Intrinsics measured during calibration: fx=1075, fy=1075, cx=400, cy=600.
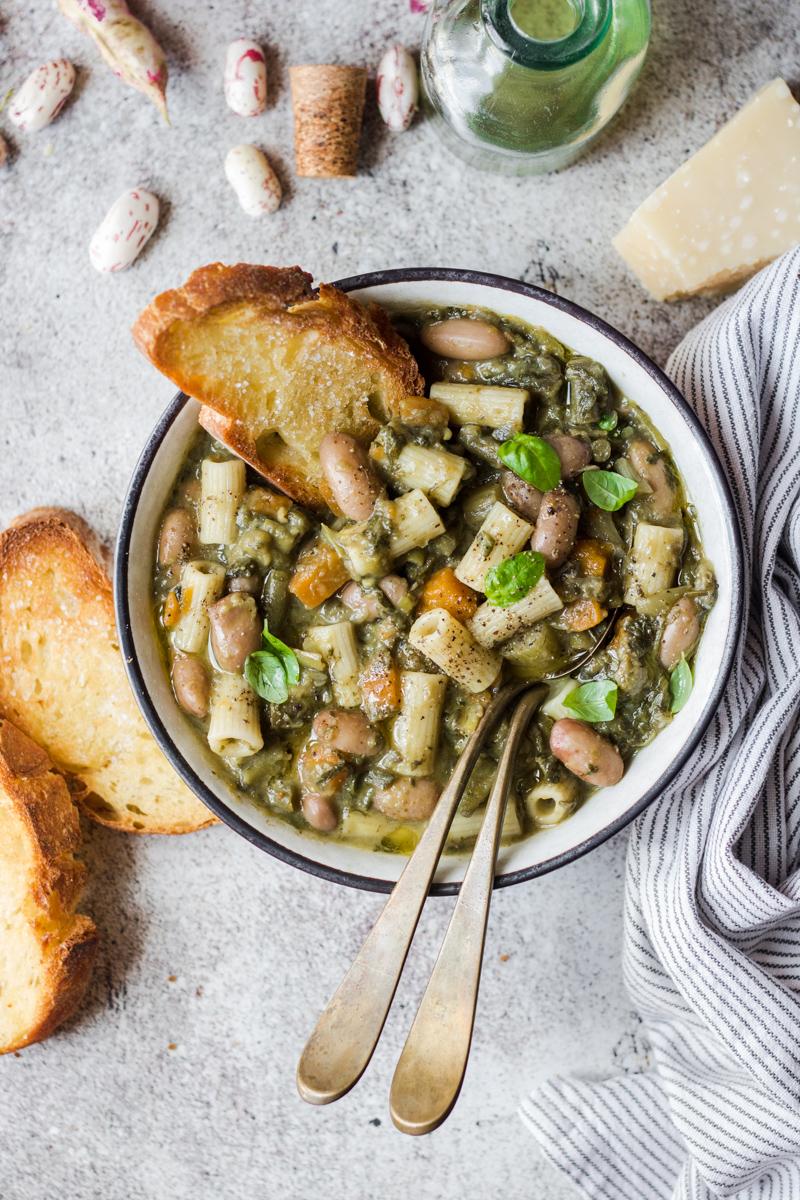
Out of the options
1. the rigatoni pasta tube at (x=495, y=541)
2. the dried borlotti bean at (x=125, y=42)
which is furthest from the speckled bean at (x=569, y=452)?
the dried borlotti bean at (x=125, y=42)

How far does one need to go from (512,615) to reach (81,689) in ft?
4.77

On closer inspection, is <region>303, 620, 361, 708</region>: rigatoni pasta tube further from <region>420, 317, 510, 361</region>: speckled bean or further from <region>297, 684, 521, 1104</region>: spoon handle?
<region>420, 317, 510, 361</region>: speckled bean

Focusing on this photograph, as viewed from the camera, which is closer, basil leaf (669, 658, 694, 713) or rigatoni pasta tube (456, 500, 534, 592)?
rigatoni pasta tube (456, 500, 534, 592)

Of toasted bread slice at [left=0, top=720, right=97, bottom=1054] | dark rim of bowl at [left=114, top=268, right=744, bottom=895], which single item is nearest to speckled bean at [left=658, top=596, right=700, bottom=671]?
dark rim of bowl at [left=114, top=268, right=744, bottom=895]

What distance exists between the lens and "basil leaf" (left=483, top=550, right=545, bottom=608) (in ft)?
8.41

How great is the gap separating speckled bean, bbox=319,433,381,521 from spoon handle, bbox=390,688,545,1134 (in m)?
0.70

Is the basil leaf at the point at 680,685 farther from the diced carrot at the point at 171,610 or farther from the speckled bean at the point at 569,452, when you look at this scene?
the diced carrot at the point at 171,610

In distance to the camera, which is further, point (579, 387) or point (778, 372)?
point (778, 372)

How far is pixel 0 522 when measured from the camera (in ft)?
11.0

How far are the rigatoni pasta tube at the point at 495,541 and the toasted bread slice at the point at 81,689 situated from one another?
124 centimetres

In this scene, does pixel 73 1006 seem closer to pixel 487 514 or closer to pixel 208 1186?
pixel 208 1186

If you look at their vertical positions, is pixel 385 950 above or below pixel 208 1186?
above

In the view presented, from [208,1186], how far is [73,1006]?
2.43ft

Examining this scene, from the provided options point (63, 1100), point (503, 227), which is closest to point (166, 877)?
point (63, 1100)
